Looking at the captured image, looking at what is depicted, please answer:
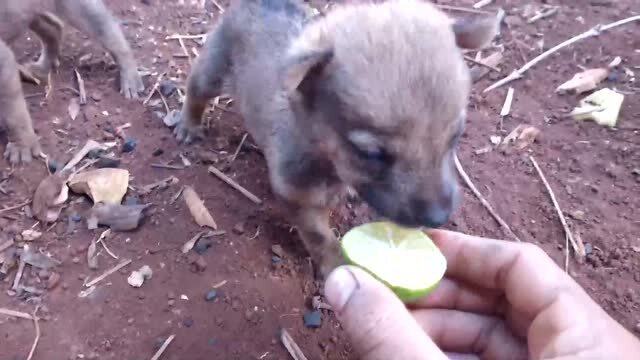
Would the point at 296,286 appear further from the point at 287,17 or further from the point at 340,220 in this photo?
the point at 287,17

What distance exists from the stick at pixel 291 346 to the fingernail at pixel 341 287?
105cm

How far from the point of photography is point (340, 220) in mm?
4246

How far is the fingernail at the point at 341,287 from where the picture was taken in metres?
2.48

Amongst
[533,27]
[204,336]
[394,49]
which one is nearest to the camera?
[394,49]

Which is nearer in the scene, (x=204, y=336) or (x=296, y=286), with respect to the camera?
(x=204, y=336)

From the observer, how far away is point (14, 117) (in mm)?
4441

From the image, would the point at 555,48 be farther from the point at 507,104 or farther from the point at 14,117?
the point at 14,117

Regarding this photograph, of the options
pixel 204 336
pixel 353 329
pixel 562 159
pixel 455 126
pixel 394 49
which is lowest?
pixel 204 336

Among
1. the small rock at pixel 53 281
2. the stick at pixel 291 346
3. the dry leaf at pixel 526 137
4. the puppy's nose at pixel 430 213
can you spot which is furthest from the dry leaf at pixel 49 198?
the dry leaf at pixel 526 137

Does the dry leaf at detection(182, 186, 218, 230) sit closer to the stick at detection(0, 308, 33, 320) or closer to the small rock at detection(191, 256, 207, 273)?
the small rock at detection(191, 256, 207, 273)

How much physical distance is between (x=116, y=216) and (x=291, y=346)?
129 centimetres

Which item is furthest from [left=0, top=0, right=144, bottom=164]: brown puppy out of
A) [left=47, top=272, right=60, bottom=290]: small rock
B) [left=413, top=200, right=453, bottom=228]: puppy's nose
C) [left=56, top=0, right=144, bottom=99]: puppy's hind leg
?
[left=413, top=200, right=453, bottom=228]: puppy's nose

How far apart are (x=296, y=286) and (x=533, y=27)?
9.80 ft

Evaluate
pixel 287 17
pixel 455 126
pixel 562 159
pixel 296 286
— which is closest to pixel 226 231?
pixel 296 286
